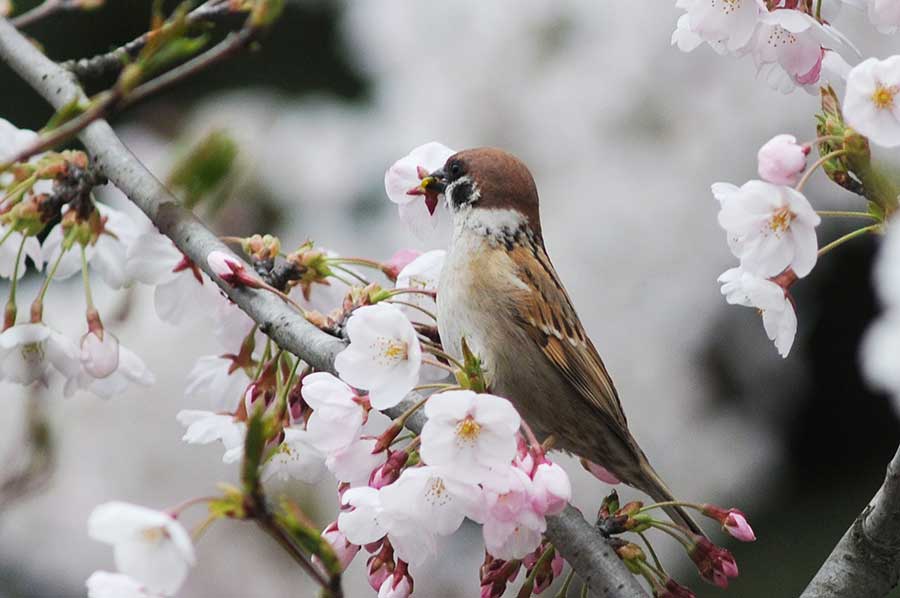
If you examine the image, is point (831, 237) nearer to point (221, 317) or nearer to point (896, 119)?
point (221, 317)

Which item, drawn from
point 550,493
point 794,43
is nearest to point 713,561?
point 550,493

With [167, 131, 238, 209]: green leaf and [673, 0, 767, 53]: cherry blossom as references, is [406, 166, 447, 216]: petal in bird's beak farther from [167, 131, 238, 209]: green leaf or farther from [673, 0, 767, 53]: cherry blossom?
[167, 131, 238, 209]: green leaf

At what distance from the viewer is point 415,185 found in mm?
1405

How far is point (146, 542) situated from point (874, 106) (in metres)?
0.62

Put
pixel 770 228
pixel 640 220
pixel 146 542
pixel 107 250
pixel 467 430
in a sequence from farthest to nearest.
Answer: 1. pixel 640 220
2. pixel 107 250
3. pixel 770 228
4. pixel 467 430
5. pixel 146 542

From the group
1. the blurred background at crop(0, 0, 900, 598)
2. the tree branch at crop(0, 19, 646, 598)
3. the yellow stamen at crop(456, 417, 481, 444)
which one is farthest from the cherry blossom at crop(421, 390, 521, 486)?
the blurred background at crop(0, 0, 900, 598)

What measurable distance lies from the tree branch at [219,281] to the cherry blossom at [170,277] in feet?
0.43

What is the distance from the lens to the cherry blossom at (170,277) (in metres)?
1.46

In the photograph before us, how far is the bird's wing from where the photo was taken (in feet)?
5.21

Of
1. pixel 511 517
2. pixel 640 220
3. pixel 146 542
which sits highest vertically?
pixel 146 542

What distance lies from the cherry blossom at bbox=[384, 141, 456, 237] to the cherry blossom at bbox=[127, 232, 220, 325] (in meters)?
0.25

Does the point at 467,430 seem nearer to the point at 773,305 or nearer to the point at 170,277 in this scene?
the point at 773,305

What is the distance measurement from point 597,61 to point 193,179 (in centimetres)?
226

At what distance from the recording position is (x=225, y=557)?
208 centimetres
